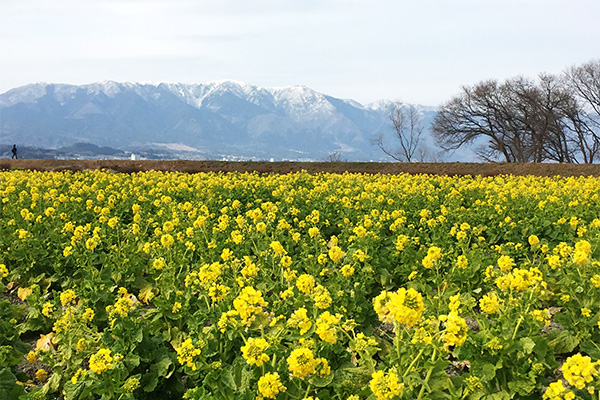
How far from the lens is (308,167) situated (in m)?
33.4

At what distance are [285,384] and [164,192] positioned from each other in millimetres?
11040

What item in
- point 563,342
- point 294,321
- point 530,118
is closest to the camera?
point 294,321

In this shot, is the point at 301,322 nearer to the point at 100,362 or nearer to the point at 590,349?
the point at 100,362

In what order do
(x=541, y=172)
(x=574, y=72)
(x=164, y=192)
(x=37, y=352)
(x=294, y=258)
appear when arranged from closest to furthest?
(x=37, y=352) → (x=294, y=258) → (x=164, y=192) → (x=541, y=172) → (x=574, y=72)

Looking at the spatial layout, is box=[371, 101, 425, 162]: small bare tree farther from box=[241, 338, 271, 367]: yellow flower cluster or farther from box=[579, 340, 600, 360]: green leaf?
box=[241, 338, 271, 367]: yellow flower cluster

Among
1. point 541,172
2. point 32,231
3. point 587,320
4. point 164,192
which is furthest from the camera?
point 541,172

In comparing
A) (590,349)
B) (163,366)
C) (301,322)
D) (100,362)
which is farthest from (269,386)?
(590,349)

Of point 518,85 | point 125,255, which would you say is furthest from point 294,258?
point 518,85

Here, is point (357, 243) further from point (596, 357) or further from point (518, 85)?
point (518, 85)

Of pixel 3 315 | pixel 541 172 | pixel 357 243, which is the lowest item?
pixel 3 315

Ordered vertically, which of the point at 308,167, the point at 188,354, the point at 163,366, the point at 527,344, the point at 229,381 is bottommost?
the point at 163,366

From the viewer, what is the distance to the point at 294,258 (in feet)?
21.7

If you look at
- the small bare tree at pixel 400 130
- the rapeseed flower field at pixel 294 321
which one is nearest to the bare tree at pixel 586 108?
the small bare tree at pixel 400 130

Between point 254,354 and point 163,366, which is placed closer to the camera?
point 254,354
